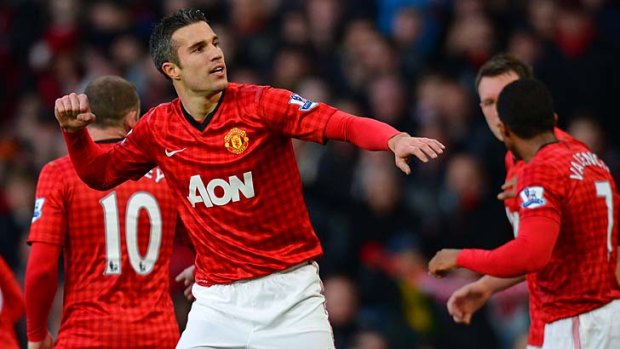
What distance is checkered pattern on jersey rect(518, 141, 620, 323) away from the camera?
552cm

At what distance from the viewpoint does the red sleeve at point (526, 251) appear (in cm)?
527

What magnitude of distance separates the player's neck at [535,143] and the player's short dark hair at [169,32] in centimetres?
170

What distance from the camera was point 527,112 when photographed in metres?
5.73

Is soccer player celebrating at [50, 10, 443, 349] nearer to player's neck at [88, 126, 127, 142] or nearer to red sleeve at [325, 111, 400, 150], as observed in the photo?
red sleeve at [325, 111, 400, 150]

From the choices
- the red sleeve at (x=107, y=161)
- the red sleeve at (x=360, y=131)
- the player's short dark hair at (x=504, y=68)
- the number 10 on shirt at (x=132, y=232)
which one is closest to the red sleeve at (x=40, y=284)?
the number 10 on shirt at (x=132, y=232)

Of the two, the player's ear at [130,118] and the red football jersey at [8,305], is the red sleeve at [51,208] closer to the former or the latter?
the red football jersey at [8,305]

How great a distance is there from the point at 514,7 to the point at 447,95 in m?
1.17

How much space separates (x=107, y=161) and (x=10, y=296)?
1.05 metres

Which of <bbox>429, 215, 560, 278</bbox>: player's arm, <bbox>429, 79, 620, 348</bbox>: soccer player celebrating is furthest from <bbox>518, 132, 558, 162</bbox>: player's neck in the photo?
<bbox>429, 215, 560, 278</bbox>: player's arm

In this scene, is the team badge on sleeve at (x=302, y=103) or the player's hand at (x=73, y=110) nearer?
the team badge on sleeve at (x=302, y=103)

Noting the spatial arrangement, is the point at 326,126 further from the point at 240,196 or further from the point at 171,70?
the point at 171,70

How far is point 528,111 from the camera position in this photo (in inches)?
226

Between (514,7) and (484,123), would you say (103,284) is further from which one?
(514,7)

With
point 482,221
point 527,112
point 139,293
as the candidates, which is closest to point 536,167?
point 527,112
